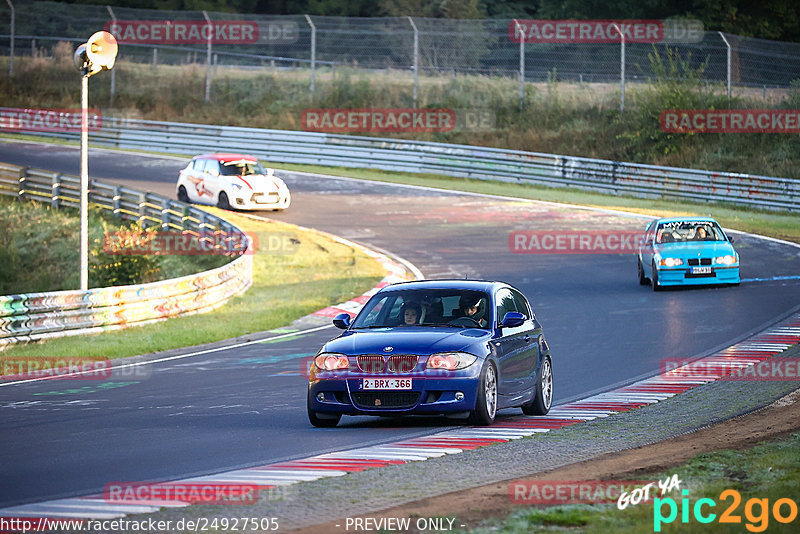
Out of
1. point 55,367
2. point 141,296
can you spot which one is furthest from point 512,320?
point 141,296

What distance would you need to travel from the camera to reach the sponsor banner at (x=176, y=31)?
4916cm

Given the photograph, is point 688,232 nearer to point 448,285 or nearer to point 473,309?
point 448,285

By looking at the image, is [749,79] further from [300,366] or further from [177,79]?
[300,366]

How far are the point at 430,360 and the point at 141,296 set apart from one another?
411 inches

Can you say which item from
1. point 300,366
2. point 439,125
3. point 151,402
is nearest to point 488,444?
point 151,402

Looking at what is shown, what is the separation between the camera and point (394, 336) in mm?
11250

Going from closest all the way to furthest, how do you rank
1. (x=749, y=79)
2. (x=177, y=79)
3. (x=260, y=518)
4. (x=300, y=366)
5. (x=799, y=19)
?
1. (x=260, y=518)
2. (x=300, y=366)
3. (x=749, y=79)
4. (x=177, y=79)
5. (x=799, y=19)

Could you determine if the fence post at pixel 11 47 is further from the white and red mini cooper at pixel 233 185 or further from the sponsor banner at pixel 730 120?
the sponsor banner at pixel 730 120

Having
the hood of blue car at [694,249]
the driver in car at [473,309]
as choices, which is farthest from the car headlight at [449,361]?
the hood of blue car at [694,249]

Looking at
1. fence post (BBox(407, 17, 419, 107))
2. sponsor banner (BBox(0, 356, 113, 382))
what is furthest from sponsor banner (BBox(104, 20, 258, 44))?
sponsor banner (BBox(0, 356, 113, 382))

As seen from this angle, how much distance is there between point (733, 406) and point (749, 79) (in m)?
30.9

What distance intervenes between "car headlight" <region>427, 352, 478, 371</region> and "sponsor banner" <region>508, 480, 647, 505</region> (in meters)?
2.70

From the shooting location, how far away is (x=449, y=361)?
1084cm

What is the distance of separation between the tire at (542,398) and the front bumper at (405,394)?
1544 mm
